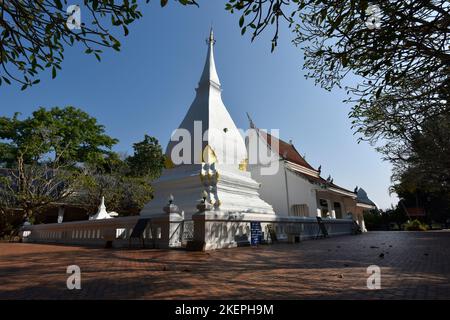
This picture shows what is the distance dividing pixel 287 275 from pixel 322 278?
0.55 m

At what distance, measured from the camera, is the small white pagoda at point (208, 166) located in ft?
43.0

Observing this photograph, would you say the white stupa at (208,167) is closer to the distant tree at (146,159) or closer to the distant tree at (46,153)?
→ the distant tree at (46,153)

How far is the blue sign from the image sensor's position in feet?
35.9

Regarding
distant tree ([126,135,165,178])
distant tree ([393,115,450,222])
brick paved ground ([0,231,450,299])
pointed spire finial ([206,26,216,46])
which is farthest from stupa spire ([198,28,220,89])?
distant tree ([126,135,165,178])

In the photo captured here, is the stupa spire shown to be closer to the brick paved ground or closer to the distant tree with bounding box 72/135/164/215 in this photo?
the distant tree with bounding box 72/135/164/215

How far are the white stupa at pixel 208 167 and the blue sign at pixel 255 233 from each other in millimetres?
1587

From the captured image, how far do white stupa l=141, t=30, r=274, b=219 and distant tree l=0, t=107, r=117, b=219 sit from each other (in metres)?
8.88

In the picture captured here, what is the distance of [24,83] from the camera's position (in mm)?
5234

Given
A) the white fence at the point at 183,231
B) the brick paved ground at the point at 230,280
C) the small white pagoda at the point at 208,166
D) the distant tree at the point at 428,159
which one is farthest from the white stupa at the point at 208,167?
the distant tree at the point at 428,159

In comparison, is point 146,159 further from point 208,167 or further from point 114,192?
point 208,167

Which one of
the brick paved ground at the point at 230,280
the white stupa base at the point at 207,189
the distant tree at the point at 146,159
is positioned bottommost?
the brick paved ground at the point at 230,280

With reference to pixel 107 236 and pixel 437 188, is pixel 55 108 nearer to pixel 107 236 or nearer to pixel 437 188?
pixel 107 236

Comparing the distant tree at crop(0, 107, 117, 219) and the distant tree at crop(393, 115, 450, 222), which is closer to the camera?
the distant tree at crop(393, 115, 450, 222)

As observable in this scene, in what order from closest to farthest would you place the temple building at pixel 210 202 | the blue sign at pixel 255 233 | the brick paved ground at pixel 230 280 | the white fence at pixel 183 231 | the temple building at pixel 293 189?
the brick paved ground at pixel 230 280 < the white fence at pixel 183 231 < the temple building at pixel 210 202 < the blue sign at pixel 255 233 < the temple building at pixel 293 189
